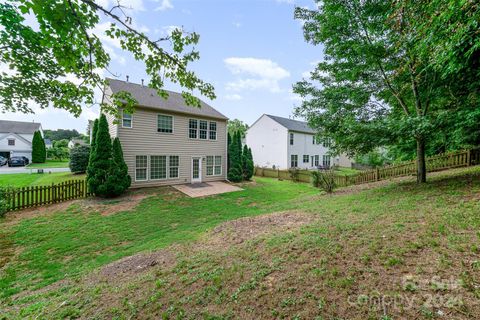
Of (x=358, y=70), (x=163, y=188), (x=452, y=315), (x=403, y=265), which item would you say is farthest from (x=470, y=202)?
(x=163, y=188)

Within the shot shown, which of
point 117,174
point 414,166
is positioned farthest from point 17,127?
point 414,166

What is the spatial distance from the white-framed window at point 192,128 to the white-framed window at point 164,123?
1.32 m

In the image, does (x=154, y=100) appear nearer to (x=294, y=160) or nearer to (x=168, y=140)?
(x=168, y=140)

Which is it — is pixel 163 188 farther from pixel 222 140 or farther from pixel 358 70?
pixel 358 70

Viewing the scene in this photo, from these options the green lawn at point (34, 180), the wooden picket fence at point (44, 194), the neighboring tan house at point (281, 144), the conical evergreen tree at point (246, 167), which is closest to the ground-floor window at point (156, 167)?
the wooden picket fence at point (44, 194)

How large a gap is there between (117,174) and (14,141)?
37.6m

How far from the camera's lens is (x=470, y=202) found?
15.8ft

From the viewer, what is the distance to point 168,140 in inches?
545

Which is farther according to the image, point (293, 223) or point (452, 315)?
point (293, 223)

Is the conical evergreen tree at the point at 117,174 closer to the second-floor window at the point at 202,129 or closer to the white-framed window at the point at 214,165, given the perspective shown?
the second-floor window at the point at 202,129

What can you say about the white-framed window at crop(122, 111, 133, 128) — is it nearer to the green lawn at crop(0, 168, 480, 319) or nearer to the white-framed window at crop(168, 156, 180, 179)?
the white-framed window at crop(168, 156, 180, 179)

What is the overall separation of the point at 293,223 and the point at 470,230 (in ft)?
10.3

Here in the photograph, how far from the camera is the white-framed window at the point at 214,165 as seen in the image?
16.0m

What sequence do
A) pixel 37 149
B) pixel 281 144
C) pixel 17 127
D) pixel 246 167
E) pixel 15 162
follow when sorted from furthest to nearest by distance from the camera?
pixel 17 127 → pixel 37 149 → pixel 15 162 → pixel 281 144 → pixel 246 167
